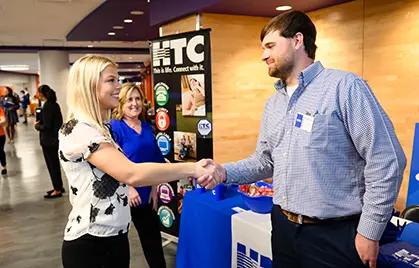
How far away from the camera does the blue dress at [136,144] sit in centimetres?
281

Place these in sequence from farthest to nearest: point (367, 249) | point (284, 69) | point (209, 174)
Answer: point (209, 174)
point (284, 69)
point (367, 249)

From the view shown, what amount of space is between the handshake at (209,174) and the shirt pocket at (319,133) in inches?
25.1

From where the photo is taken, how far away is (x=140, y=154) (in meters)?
2.82

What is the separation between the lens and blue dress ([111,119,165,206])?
2807 millimetres

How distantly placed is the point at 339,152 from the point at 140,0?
5.20 metres

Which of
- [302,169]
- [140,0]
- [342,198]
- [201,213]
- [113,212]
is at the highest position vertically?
[140,0]

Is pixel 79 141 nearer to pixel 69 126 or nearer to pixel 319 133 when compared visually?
pixel 69 126

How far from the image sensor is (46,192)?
6.17 meters

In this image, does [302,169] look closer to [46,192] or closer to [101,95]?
[101,95]

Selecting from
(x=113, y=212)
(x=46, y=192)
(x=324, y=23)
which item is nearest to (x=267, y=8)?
(x=324, y=23)

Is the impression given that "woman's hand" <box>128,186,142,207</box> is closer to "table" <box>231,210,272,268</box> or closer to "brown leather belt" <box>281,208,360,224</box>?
"table" <box>231,210,272,268</box>

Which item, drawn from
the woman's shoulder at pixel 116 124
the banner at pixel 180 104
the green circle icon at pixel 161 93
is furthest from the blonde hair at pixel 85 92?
the green circle icon at pixel 161 93

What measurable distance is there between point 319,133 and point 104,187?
955 millimetres

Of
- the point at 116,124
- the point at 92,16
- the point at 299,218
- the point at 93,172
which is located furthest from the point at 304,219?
the point at 92,16
